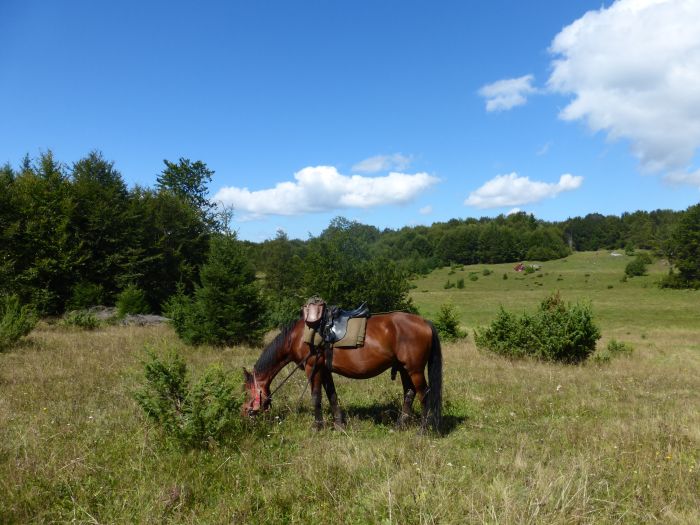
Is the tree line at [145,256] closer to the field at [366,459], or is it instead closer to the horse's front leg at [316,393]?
the field at [366,459]

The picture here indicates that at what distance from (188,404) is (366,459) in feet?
7.81

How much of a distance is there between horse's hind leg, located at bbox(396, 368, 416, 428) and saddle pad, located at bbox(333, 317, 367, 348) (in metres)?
0.85

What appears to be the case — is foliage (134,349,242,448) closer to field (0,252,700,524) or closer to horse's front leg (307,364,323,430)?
field (0,252,700,524)

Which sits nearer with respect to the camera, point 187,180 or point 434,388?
point 434,388

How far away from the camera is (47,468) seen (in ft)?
13.3

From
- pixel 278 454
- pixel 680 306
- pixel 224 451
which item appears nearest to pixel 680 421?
pixel 278 454

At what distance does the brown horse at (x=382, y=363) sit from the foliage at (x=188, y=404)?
950 mm

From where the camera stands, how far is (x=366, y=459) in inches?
177

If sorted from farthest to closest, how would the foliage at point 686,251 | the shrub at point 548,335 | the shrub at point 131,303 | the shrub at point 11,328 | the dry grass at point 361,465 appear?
1. the foliage at point 686,251
2. the shrub at point 131,303
3. the shrub at point 548,335
4. the shrub at point 11,328
5. the dry grass at point 361,465

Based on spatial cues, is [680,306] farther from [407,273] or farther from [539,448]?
[539,448]

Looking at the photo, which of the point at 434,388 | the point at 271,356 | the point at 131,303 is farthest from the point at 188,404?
the point at 131,303

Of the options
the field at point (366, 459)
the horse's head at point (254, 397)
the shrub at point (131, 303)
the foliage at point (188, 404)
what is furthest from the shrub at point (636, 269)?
the foliage at point (188, 404)

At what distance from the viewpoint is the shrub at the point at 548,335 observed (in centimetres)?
1395

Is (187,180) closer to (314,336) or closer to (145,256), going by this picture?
(145,256)
